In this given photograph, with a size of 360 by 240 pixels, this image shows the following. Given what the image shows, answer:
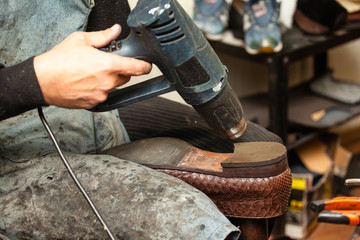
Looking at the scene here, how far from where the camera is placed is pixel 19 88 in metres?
0.71

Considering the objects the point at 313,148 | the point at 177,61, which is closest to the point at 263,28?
the point at 313,148

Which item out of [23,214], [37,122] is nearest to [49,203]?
[23,214]

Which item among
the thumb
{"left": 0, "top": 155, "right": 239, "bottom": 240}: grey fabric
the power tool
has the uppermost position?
the thumb

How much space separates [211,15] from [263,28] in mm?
211

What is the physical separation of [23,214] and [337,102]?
1459mm

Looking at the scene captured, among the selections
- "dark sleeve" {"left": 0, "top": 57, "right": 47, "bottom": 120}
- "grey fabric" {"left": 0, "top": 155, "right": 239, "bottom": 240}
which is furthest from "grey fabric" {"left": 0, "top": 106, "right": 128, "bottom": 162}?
"dark sleeve" {"left": 0, "top": 57, "right": 47, "bottom": 120}

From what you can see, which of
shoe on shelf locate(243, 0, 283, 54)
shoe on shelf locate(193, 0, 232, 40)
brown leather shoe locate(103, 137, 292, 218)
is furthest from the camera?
shoe on shelf locate(193, 0, 232, 40)

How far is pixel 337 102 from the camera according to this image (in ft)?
6.12

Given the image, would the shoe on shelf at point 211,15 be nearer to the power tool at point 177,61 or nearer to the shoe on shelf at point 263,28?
the shoe on shelf at point 263,28

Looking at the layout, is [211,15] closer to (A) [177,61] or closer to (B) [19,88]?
(A) [177,61]

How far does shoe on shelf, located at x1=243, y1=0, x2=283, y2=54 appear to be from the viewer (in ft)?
4.92

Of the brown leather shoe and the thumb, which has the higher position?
the thumb

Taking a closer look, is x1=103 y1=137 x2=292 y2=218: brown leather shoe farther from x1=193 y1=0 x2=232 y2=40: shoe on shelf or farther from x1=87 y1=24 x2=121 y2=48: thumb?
x1=193 y1=0 x2=232 y2=40: shoe on shelf

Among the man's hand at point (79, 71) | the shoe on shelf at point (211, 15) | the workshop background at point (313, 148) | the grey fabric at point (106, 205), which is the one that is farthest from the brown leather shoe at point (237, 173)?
the shoe on shelf at point (211, 15)
